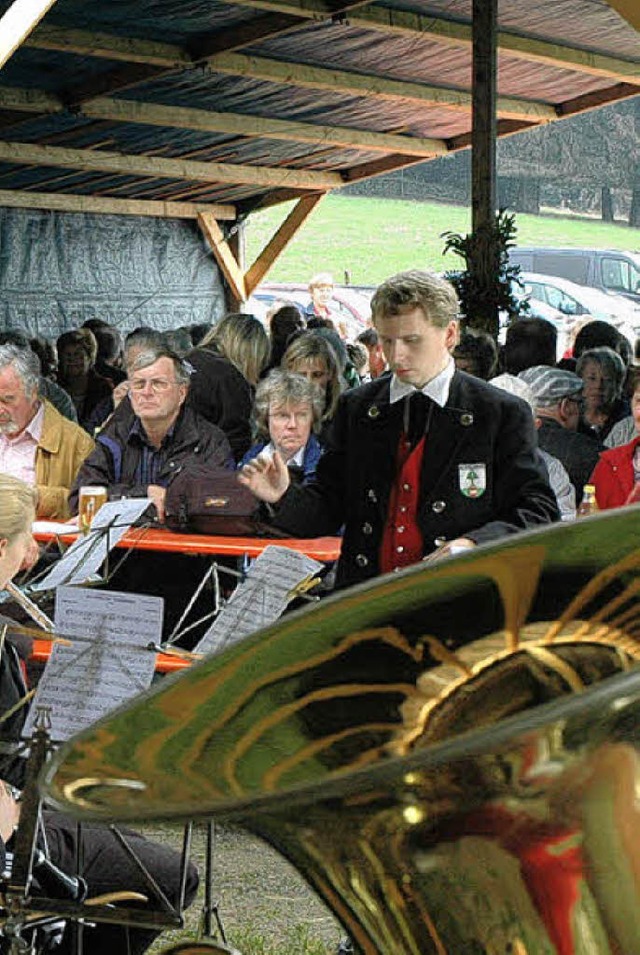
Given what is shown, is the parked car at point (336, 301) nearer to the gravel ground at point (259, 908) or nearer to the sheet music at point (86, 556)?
the gravel ground at point (259, 908)

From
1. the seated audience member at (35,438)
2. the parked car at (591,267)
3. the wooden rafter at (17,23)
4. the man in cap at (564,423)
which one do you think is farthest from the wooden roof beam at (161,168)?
the man in cap at (564,423)

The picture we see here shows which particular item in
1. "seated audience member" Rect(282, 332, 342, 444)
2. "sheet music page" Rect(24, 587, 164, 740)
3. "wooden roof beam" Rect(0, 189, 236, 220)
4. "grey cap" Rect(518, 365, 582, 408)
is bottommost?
"sheet music page" Rect(24, 587, 164, 740)

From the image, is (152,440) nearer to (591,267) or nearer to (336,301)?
(336,301)

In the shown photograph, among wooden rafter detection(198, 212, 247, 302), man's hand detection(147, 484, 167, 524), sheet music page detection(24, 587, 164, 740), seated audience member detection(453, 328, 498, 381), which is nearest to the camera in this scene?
sheet music page detection(24, 587, 164, 740)

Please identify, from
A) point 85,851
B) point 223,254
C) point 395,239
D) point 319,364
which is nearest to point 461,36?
point 319,364

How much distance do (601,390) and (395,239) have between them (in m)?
25.0

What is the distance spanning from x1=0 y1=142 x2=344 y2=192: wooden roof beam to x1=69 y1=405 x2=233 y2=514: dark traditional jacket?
Result: 8020mm

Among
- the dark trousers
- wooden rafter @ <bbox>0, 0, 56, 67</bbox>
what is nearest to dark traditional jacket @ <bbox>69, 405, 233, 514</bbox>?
wooden rafter @ <bbox>0, 0, 56, 67</bbox>

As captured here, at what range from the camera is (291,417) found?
633 centimetres

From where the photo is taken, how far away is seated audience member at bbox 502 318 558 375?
9.03 meters

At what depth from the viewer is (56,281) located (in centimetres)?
1697

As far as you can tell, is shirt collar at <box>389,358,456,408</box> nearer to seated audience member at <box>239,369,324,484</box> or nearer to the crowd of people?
the crowd of people

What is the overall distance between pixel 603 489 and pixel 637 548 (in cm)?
468

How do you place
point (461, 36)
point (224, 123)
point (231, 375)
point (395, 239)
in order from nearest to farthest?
point (231, 375)
point (461, 36)
point (224, 123)
point (395, 239)
